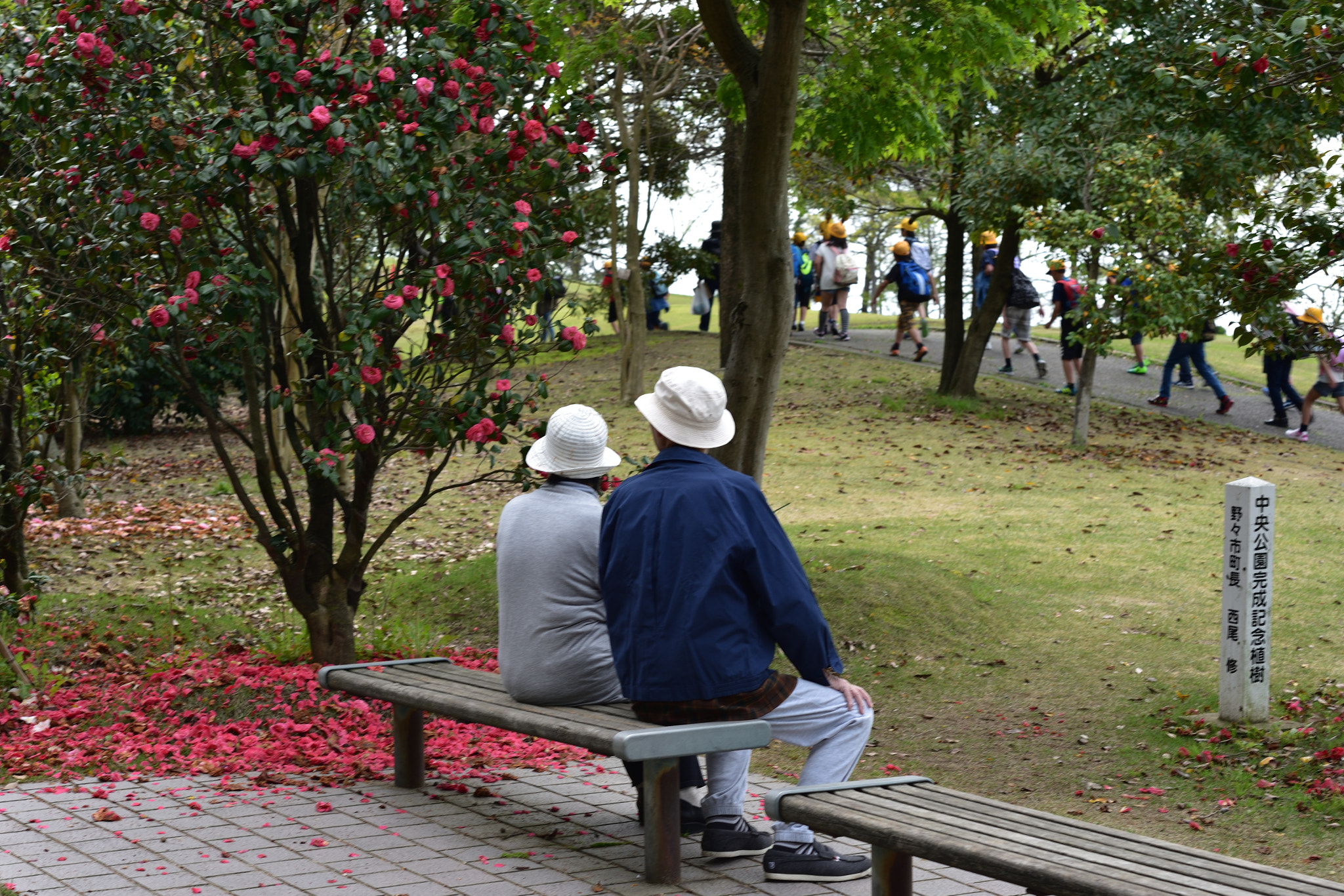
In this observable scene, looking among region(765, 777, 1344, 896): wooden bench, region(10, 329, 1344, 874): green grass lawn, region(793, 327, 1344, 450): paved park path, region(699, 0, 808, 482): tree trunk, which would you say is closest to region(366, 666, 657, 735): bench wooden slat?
region(765, 777, 1344, 896): wooden bench

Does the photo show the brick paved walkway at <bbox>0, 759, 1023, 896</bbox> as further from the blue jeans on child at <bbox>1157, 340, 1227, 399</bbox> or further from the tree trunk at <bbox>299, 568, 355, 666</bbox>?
the blue jeans on child at <bbox>1157, 340, 1227, 399</bbox>

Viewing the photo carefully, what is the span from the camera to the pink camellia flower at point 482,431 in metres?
6.17

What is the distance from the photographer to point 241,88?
660 centimetres

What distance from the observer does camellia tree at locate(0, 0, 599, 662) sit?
19.2ft

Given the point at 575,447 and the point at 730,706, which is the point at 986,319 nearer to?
the point at 575,447

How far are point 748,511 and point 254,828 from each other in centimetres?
223

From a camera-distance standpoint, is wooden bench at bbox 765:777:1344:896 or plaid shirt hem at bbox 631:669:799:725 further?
plaid shirt hem at bbox 631:669:799:725

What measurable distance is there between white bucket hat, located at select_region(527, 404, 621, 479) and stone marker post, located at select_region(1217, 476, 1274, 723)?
3.42m

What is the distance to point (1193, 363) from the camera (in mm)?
19469

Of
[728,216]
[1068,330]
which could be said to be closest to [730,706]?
[728,216]

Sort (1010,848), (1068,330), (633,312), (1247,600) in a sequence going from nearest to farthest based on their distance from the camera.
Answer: (1010,848)
(1247,600)
(633,312)
(1068,330)

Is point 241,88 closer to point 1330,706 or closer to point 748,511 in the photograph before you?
point 748,511

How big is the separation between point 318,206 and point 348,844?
131 inches

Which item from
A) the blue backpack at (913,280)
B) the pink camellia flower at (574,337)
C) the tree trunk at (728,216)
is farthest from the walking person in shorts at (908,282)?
the pink camellia flower at (574,337)
